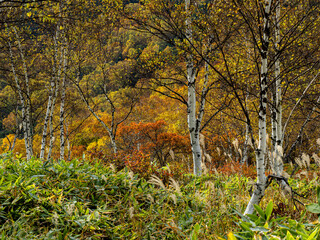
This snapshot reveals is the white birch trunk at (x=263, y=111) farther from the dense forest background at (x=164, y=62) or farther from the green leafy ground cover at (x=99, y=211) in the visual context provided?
the green leafy ground cover at (x=99, y=211)

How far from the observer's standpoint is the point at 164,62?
6648 millimetres

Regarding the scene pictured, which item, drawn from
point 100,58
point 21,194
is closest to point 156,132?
point 100,58

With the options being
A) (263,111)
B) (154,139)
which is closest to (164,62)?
(263,111)

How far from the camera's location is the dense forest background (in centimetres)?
382

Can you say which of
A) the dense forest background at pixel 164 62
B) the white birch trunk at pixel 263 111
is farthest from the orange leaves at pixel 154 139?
the white birch trunk at pixel 263 111

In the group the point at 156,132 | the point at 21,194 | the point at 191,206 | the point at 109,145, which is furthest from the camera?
the point at 109,145

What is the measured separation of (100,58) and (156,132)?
24.1 feet

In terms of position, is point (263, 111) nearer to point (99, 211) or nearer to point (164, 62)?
point (99, 211)

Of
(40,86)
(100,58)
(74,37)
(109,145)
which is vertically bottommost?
(109,145)

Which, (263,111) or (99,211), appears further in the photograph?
(263,111)

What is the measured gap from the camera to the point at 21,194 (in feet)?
7.79

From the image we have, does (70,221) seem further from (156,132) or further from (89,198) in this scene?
(156,132)

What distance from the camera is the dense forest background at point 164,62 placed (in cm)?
382

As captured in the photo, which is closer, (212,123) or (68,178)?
(68,178)
